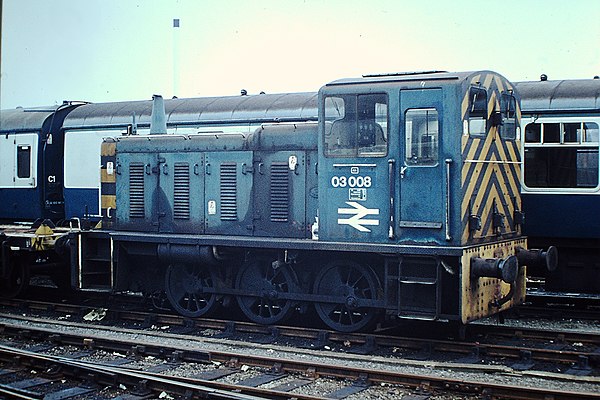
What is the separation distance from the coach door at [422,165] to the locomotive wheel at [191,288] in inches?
131

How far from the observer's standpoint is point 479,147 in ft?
29.7

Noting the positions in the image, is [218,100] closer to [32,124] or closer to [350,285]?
[32,124]

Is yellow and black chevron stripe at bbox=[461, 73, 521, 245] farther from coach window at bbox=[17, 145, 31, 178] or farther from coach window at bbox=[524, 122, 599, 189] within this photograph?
coach window at bbox=[17, 145, 31, 178]

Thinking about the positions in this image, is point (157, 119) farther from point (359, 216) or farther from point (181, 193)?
point (359, 216)

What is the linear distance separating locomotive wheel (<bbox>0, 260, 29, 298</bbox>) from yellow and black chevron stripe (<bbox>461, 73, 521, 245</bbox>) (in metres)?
8.11

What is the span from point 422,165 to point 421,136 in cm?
34

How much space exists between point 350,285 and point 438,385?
255cm

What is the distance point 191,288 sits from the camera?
11.0 metres

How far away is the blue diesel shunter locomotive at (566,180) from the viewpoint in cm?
1191

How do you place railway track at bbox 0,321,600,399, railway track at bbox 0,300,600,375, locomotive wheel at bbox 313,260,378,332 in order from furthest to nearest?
locomotive wheel at bbox 313,260,378,332 < railway track at bbox 0,300,600,375 < railway track at bbox 0,321,600,399

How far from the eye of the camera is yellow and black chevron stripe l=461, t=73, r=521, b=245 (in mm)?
8688

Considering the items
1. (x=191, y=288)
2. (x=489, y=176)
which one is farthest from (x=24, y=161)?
(x=489, y=176)

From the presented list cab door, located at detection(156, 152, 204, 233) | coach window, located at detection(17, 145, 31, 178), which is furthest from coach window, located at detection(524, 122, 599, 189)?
coach window, located at detection(17, 145, 31, 178)

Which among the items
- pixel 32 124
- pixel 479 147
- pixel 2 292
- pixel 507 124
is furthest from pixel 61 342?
pixel 32 124
